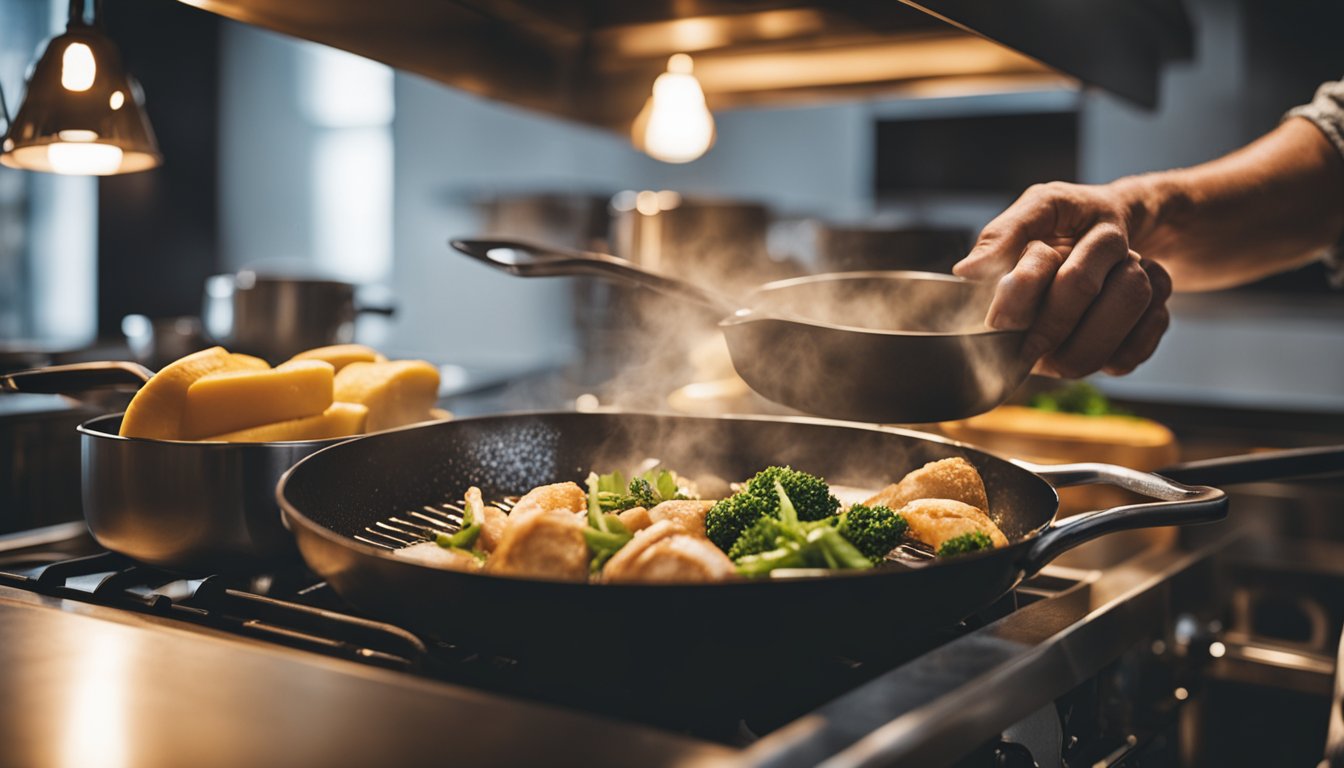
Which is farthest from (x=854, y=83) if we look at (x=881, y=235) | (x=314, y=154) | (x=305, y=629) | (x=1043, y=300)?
(x=314, y=154)

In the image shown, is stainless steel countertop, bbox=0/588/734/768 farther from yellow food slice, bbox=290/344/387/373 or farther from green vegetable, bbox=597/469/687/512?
yellow food slice, bbox=290/344/387/373

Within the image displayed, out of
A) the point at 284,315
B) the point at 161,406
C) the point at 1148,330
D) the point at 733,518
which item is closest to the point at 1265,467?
the point at 1148,330

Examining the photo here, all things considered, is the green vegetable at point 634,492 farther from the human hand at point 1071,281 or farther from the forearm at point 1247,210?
the forearm at point 1247,210

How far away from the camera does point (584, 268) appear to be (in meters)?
1.11

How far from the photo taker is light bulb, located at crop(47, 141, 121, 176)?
1.12 meters

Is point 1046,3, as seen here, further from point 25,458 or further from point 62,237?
point 62,237

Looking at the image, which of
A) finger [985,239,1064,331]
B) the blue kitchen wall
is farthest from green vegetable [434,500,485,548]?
the blue kitchen wall

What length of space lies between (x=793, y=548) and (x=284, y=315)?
1432 mm

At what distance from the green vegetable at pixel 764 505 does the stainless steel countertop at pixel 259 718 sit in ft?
1.04

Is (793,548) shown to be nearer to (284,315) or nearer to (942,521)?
(942,521)

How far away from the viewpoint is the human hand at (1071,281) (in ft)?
3.33

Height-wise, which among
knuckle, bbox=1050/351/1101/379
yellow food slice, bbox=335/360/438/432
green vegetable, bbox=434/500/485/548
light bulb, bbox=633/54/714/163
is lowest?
green vegetable, bbox=434/500/485/548

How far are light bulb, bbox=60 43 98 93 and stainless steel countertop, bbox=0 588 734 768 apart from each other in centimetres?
63

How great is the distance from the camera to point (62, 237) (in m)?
5.97
